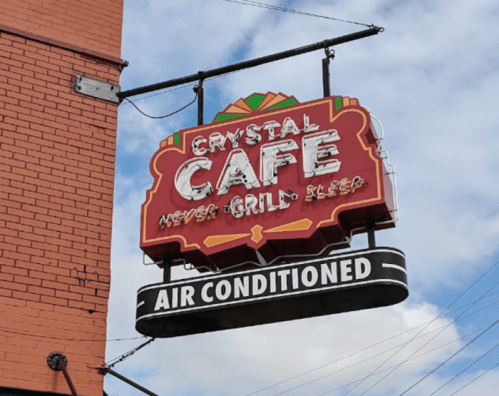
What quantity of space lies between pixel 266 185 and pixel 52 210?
2784mm

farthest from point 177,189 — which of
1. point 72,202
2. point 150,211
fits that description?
point 72,202

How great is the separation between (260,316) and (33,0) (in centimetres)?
560

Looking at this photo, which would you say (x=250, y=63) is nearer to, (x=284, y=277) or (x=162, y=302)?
(x=284, y=277)

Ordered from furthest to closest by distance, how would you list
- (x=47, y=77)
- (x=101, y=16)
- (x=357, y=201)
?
(x=101, y=16) → (x=47, y=77) → (x=357, y=201)

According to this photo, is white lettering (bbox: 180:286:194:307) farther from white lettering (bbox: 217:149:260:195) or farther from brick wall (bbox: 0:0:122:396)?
white lettering (bbox: 217:149:260:195)

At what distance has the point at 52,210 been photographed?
10625 mm

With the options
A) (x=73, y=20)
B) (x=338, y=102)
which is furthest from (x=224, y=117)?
(x=73, y=20)

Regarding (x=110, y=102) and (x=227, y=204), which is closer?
(x=227, y=204)

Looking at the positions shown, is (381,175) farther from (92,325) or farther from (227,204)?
(92,325)

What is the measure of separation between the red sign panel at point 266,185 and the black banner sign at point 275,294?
51 cm

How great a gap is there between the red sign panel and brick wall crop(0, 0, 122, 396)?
2.69 feet

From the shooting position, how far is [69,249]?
1053 cm

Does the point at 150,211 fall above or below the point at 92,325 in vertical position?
above

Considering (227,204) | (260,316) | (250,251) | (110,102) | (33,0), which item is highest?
(33,0)
